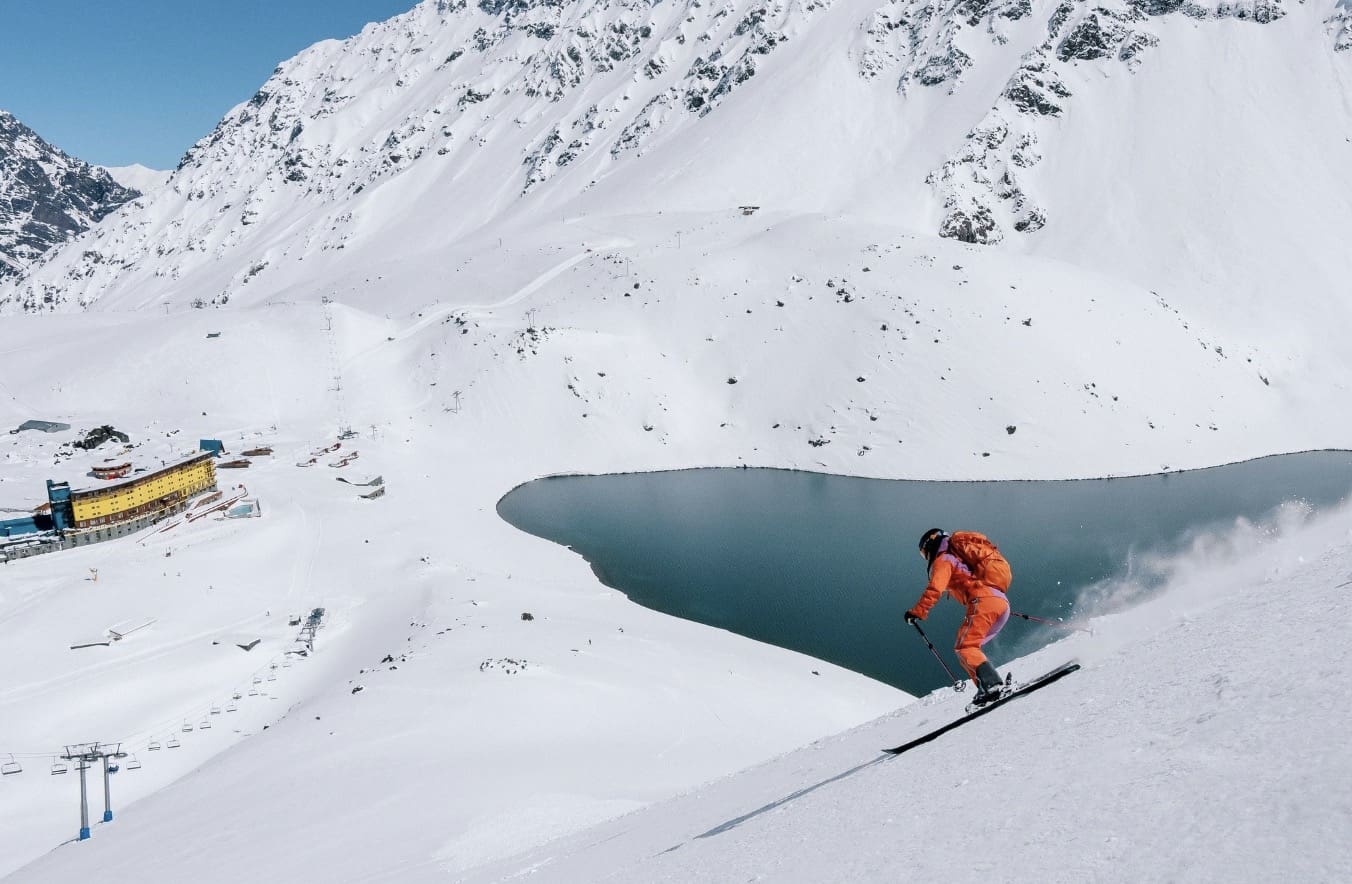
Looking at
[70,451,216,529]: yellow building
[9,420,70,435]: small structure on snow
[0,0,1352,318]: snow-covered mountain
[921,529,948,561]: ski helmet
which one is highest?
[0,0,1352,318]: snow-covered mountain

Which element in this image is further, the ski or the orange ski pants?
the orange ski pants

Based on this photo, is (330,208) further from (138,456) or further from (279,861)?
(279,861)

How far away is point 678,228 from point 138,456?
71284 mm

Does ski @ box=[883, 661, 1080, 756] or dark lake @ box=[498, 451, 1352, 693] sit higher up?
dark lake @ box=[498, 451, 1352, 693]

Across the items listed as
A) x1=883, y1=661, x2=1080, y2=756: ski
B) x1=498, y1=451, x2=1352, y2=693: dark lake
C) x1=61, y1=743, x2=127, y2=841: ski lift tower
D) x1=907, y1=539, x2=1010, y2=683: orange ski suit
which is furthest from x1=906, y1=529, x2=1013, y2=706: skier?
x1=498, y1=451, x2=1352, y2=693: dark lake

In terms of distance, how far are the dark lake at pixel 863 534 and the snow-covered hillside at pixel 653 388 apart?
8.01 feet

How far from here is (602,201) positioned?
133 metres

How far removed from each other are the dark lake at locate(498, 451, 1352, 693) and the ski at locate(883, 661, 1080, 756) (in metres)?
25.4

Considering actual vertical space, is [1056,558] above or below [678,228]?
below

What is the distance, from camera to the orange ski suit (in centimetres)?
888

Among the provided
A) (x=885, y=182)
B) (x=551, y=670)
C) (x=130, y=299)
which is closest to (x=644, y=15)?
(x=885, y=182)

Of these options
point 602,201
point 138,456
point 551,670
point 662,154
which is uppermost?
point 662,154

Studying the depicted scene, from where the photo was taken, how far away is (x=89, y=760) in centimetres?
2536

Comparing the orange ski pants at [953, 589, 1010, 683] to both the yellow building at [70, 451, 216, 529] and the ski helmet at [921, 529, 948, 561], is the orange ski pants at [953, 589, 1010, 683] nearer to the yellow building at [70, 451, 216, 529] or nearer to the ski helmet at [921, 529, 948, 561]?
the ski helmet at [921, 529, 948, 561]
